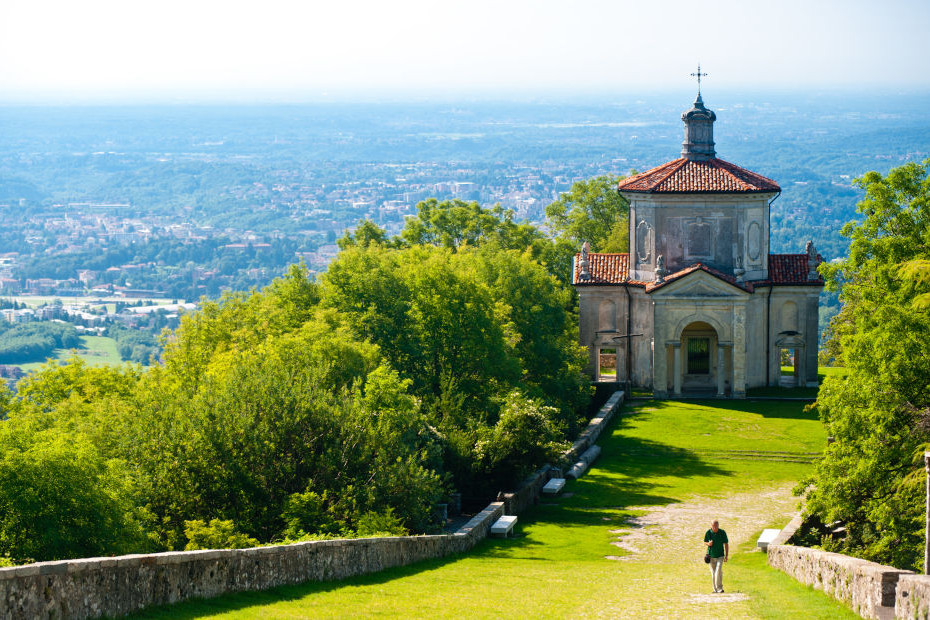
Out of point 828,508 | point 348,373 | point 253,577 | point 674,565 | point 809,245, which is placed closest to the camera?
point 253,577

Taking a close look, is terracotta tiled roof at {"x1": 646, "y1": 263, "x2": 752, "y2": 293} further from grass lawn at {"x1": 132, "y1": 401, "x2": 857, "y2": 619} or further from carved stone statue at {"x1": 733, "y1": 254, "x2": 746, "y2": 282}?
grass lawn at {"x1": 132, "y1": 401, "x2": 857, "y2": 619}

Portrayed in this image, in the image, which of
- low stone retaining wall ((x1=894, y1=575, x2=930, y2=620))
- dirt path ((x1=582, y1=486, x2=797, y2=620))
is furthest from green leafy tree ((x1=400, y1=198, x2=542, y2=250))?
low stone retaining wall ((x1=894, y1=575, x2=930, y2=620))

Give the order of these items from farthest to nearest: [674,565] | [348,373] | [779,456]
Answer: [779,456], [348,373], [674,565]

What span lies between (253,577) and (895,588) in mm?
10037

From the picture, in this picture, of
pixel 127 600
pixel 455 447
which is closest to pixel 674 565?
pixel 455 447

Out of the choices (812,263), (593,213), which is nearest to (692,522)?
(812,263)

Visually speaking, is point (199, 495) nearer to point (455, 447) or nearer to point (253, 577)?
point (253, 577)

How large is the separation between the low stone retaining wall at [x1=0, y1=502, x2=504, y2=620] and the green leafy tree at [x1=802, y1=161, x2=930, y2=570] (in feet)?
34.9

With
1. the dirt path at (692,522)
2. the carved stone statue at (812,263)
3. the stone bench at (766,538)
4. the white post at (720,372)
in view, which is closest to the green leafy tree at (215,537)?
the dirt path at (692,522)

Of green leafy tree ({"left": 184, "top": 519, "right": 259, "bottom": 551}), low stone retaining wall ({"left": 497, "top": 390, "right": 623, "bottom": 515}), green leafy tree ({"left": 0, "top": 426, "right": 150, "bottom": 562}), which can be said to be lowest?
low stone retaining wall ({"left": 497, "top": 390, "right": 623, "bottom": 515})

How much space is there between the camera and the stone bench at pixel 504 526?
35594 mm

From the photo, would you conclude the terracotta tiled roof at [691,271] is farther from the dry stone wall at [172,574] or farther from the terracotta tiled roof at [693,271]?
the dry stone wall at [172,574]

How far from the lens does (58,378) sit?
46.8m

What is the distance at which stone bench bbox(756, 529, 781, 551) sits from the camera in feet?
107
